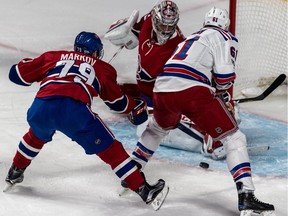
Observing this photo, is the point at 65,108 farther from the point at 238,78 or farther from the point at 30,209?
the point at 238,78

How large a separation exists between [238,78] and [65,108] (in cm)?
193

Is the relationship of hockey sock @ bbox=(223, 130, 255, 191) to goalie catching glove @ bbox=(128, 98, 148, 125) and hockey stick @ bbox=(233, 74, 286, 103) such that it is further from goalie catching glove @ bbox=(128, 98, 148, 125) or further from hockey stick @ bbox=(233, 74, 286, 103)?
hockey stick @ bbox=(233, 74, 286, 103)

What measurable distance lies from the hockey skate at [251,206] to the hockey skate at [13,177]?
90 cm

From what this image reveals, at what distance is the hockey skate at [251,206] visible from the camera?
2.90m

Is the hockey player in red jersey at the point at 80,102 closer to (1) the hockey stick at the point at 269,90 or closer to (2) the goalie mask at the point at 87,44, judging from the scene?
(2) the goalie mask at the point at 87,44

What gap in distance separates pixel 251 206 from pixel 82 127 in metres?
0.72

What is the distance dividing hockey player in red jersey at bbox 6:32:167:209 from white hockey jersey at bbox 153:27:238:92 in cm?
21

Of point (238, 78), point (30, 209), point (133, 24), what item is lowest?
point (238, 78)

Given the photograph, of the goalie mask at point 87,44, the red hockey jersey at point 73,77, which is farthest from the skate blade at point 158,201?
the goalie mask at point 87,44

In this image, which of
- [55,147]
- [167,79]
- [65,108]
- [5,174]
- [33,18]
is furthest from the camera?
[33,18]

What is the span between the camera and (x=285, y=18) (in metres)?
4.83

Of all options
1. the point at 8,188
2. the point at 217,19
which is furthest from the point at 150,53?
the point at 8,188

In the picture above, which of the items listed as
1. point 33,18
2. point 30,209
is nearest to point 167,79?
point 30,209

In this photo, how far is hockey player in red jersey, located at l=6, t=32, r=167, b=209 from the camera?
111 inches
